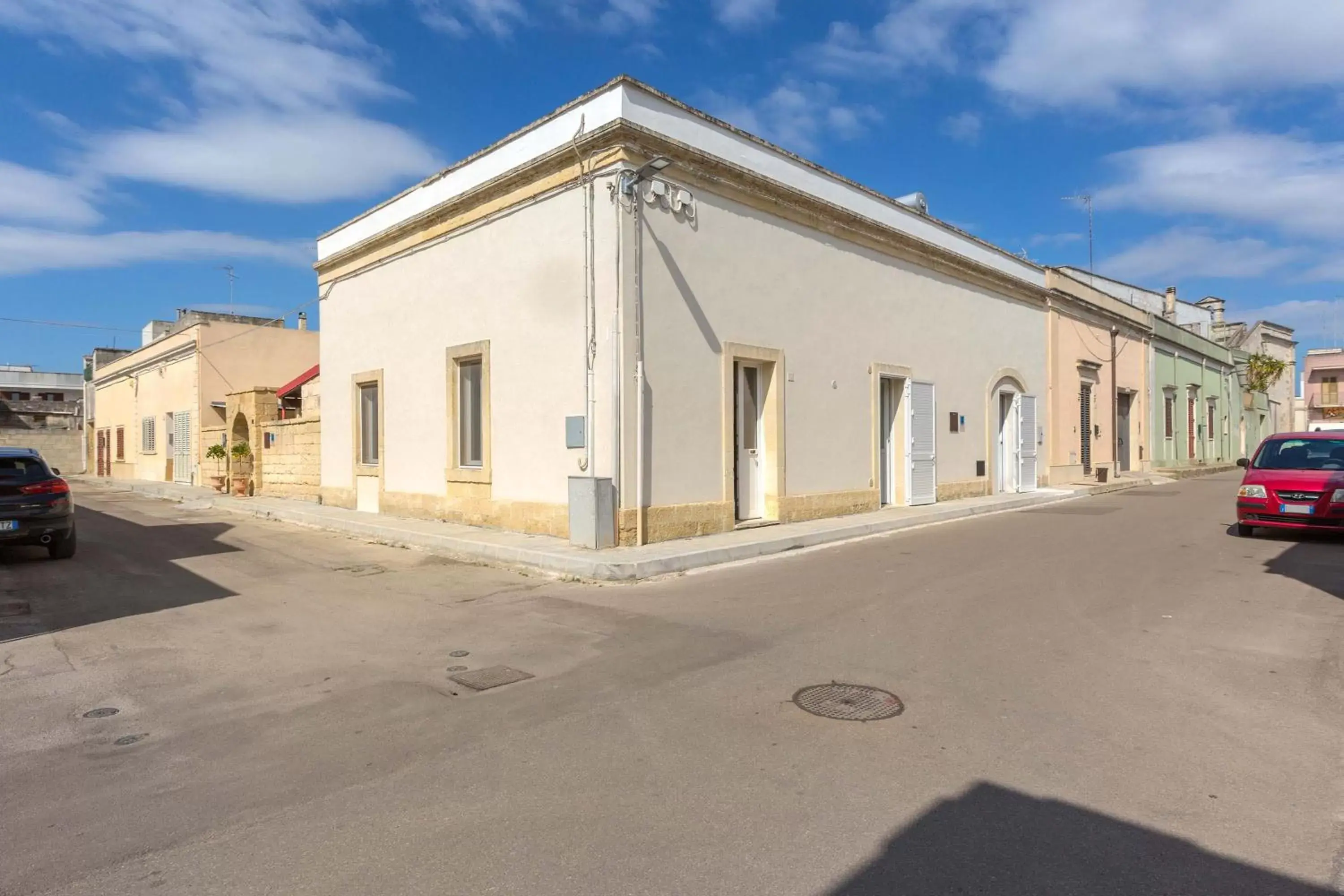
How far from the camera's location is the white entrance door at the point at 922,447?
16375 millimetres

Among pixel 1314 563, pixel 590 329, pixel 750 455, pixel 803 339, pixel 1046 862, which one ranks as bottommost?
pixel 1046 862

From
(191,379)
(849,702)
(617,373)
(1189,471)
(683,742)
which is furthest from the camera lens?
(1189,471)

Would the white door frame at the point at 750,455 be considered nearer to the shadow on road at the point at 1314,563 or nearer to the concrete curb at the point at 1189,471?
the shadow on road at the point at 1314,563

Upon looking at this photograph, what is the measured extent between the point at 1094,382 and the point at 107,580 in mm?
25676

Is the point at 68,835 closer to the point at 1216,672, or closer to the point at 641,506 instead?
the point at 1216,672

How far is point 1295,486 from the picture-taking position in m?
11.1

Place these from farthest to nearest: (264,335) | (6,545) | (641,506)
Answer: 1. (264,335)
2. (641,506)
3. (6,545)

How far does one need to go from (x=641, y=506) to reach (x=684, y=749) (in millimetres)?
6846

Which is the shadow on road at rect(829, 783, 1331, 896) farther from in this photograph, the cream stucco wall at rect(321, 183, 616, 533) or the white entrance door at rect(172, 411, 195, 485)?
the white entrance door at rect(172, 411, 195, 485)

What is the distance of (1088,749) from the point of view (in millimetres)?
4027

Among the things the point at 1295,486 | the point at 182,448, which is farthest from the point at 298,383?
the point at 1295,486

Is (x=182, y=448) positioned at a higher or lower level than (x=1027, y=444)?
higher

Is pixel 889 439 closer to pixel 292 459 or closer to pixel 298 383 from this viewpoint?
pixel 292 459

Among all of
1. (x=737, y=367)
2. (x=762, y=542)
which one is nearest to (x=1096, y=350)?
(x=737, y=367)
